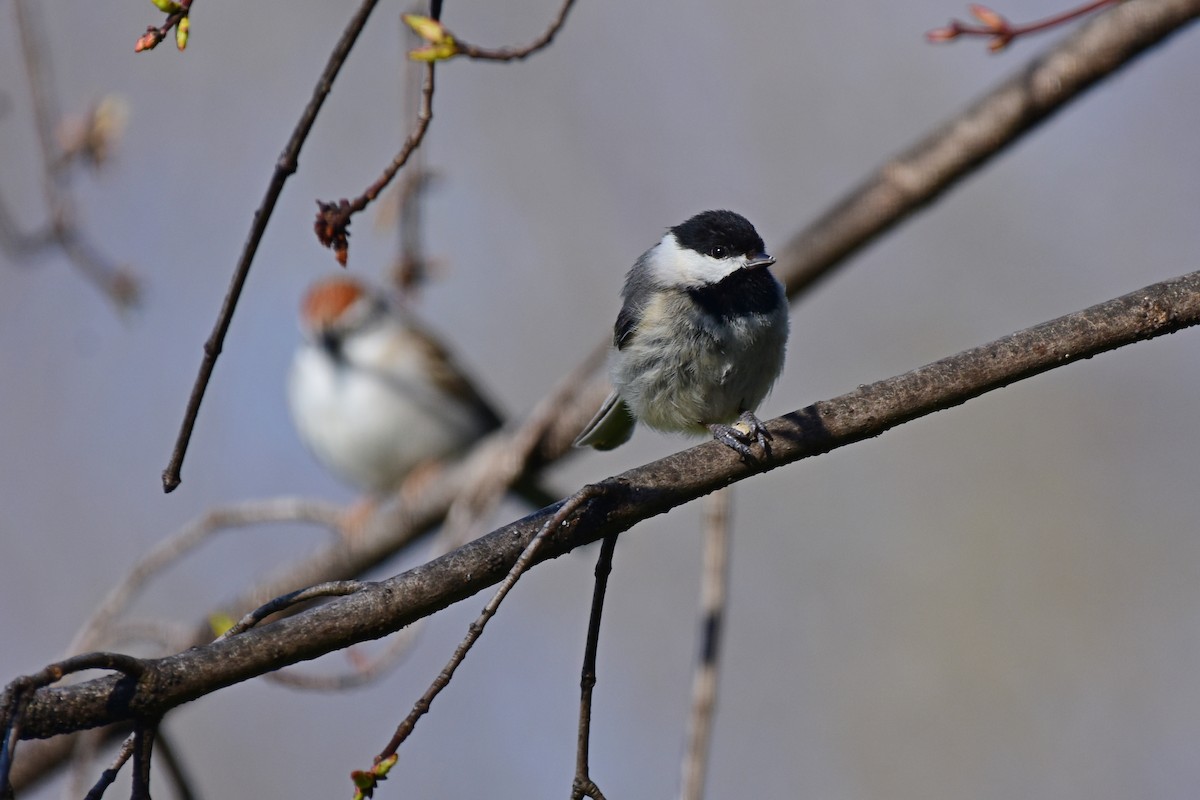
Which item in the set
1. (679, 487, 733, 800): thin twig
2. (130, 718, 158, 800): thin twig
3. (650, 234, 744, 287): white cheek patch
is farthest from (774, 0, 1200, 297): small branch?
(130, 718, 158, 800): thin twig

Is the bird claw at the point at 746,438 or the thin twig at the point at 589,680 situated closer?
the thin twig at the point at 589,680

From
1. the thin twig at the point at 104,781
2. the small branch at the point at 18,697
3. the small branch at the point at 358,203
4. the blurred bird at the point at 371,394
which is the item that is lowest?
the thin twig at the point at 104,781

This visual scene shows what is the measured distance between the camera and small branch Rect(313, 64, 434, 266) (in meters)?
1.90

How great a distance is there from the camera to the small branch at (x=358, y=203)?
1.90 meters

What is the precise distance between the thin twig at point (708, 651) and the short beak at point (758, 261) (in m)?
0.60

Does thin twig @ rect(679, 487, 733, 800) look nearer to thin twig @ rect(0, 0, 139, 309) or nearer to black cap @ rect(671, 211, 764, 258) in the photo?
black cap @ rect(671, 211, 764, 258)

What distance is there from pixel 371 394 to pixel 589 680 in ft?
16.4

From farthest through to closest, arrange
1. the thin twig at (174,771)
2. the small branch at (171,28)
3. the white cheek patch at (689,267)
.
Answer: the white cheek patch at (689,267)
the thin twig at (174,771)
the small branch at (171,28)

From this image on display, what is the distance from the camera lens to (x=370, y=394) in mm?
6570

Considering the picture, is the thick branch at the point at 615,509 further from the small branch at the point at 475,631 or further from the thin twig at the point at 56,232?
the thin twig at the point at 56,232

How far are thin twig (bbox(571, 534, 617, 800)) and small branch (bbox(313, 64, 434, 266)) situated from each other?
0.69 m

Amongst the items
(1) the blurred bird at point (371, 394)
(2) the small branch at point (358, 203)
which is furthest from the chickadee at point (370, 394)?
(2) the small branch at point (358, 203)

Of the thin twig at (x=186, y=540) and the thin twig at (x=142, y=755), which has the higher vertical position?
the thin twig at (x=186, y=540)

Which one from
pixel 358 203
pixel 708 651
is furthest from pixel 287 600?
pixel 708 651
